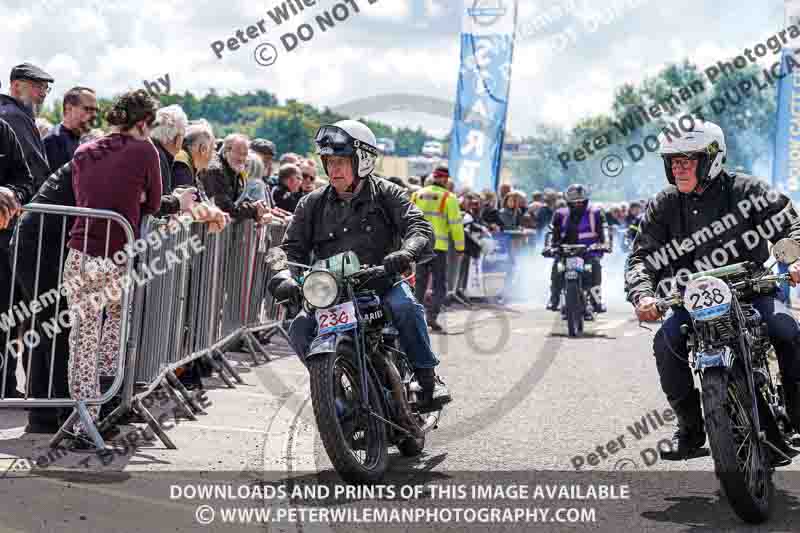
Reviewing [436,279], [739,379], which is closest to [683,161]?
[739,379]

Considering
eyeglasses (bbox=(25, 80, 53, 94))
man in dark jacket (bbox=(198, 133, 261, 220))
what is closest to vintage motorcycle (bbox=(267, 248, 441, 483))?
eyeglasses (bbox=(25, 80, 53, 94))

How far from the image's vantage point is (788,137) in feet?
76.9

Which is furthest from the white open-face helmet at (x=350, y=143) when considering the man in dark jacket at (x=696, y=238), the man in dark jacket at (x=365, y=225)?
the man in dark jacket at (x=696, y=238)

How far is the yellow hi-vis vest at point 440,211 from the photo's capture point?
667 inches

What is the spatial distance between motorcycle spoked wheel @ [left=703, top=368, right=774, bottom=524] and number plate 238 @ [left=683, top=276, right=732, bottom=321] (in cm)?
29

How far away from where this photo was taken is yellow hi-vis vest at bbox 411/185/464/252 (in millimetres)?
16953

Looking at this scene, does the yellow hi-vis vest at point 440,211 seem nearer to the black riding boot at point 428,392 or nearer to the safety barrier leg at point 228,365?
the safety barrier leg at point 228,365

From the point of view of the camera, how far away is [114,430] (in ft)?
24.6

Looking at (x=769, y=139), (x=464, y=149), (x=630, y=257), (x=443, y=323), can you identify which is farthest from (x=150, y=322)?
(x=769, y=139)

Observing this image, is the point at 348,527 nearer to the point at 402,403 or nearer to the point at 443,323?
the point at 402,403

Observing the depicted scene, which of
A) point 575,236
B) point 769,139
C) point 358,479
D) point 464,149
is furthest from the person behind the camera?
point 769,139

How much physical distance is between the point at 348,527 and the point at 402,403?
54.8 inches

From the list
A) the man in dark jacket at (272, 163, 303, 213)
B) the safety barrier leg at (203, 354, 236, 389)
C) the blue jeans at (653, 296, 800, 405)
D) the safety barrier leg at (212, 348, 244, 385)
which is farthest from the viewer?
the man in dark jacket at (272, 163, 303, 213)

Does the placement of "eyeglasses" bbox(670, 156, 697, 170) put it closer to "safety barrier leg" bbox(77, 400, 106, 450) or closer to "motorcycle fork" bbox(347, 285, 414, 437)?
"motorcycle fork" bbox(347, 285, 414, 437)
